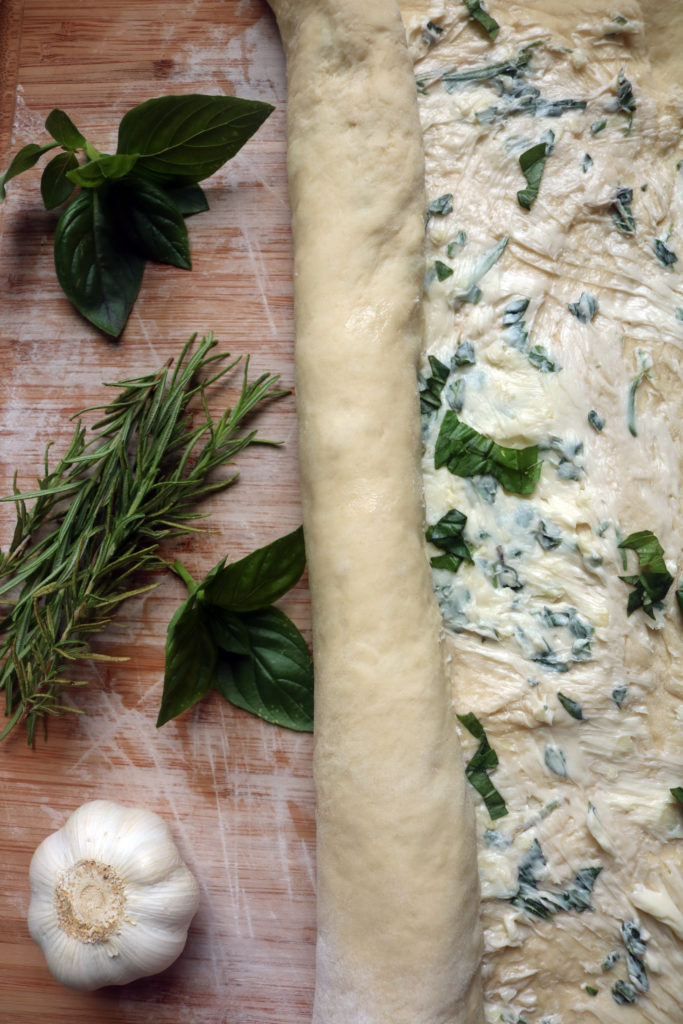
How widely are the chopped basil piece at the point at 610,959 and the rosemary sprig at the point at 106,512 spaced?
1.07 m

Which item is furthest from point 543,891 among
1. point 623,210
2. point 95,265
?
point 95,265

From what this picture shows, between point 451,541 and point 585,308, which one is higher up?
point 585,308

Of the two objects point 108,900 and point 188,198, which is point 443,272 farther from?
point 108,900

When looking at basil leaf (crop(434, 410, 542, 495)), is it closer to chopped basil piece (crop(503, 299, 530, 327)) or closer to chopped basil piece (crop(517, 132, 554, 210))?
chopped basil piece (crop(503, 299, 530, 327))

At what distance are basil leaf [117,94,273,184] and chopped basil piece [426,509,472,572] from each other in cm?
90

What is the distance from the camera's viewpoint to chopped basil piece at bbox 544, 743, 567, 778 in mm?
1397

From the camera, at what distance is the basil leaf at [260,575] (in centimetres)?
162

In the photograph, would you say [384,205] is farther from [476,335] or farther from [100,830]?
[100,830]

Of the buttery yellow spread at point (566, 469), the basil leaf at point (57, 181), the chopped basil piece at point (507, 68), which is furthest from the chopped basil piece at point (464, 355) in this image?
the basil leaf at point (57, 181)

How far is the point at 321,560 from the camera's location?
144 centimetres

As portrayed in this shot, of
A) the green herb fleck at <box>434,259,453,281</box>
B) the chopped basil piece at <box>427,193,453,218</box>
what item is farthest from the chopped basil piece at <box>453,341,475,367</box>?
the chopped basil piece at <box>427,193,453,218</box>

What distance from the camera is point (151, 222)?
5.94 ft

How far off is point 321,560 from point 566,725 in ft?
1.66

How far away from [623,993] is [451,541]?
0.81m
